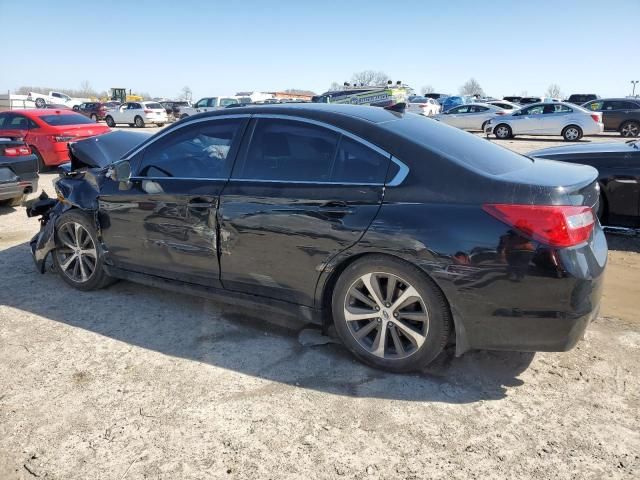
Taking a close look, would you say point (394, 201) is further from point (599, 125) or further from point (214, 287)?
point (599, 125)

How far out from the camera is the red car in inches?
444

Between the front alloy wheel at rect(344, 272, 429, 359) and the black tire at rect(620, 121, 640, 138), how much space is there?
22020 millimetres

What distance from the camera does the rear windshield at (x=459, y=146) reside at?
308cm

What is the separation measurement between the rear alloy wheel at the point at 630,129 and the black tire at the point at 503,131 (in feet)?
16.0

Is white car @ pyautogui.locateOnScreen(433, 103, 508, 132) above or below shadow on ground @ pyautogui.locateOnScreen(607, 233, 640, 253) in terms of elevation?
Answer: above

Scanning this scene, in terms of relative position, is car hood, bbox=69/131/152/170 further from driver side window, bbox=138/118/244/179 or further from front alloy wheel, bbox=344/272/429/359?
front alloy wheel, bbox=344/272/429/359

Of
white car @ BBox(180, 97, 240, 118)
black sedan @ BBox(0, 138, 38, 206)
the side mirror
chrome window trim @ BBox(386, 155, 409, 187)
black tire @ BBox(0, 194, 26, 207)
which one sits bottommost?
black tire @ BBox(0, 194, 26, 207)

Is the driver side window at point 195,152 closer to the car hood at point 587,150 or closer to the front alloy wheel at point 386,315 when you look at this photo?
the front alloy wheel at point 386,315

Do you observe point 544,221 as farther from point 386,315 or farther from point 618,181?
point 618,181

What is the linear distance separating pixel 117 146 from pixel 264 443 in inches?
150

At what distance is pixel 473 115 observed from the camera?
23.8 meters

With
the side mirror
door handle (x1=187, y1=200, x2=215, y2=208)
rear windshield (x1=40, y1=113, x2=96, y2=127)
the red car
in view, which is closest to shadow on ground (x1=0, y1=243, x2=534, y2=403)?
door handle (x1=187, y1=200, x2=215, y2=208)

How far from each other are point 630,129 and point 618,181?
18.8 metres

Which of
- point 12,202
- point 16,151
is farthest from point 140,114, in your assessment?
point 16,151
